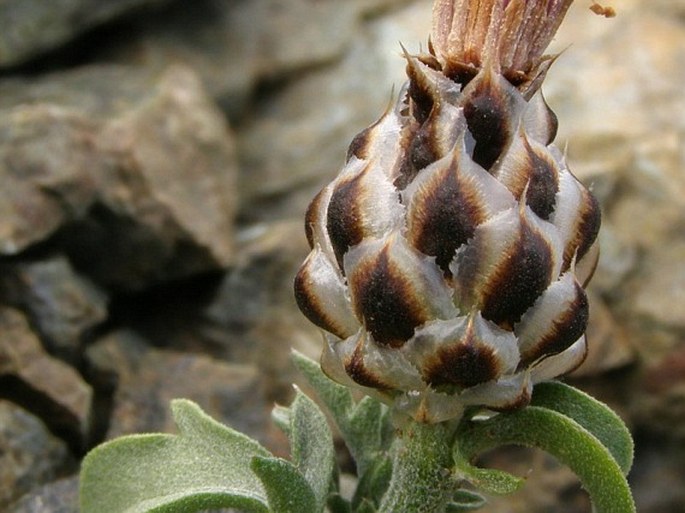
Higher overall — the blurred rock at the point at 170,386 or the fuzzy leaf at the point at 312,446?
the fuzzy leaf at the point at 312,446

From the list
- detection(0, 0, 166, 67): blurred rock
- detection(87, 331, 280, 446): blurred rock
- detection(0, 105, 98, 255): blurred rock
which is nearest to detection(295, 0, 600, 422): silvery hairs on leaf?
detection(87, 331, 280, 446): blurred rock

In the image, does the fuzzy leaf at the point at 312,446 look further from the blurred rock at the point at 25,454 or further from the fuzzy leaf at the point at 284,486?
the blurred rock at the point at 25,454

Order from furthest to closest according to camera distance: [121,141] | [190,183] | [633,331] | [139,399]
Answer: [633,331]
[190,183]
[121,141]
[139,399]

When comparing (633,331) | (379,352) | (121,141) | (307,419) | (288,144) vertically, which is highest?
(379,352)

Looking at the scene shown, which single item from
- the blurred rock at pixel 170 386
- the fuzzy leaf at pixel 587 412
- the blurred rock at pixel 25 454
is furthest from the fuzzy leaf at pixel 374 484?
the blurred rock at pixel 170 386

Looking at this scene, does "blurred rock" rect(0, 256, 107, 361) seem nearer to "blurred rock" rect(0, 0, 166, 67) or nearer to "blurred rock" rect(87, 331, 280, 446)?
"blurred rock" rect(87, 331, 280, 446)

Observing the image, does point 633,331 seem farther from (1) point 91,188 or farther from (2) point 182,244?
(1) point 91,188

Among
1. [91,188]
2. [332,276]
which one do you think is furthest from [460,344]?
[91,188]

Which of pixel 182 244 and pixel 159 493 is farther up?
pixel 159 493
